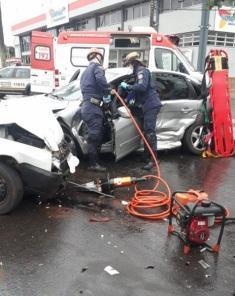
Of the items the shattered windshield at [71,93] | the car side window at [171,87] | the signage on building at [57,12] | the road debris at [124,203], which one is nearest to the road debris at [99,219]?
the road debris at [124,203]

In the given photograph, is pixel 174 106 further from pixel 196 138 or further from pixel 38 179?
pixel 38 179

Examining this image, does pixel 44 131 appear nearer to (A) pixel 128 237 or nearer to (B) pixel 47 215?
(B) pixel 47 215

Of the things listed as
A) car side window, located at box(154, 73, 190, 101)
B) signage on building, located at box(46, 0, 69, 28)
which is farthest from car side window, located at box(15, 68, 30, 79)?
signage on building, located at box(46, 0, 69, 28)

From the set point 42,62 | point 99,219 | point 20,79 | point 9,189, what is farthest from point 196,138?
point 20,79

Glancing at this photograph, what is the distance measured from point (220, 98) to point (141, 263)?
4.84 metres

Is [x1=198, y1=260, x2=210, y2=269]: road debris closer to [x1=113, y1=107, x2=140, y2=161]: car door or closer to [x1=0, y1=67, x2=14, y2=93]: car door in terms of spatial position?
[x1=113, y1=107, x2=140, y2=161]: car door

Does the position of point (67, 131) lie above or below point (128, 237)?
above

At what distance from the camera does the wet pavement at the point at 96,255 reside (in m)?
3.37

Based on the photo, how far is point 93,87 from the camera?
632 cm

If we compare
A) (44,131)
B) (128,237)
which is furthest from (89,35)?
(128,237)

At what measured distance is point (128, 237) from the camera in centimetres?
432

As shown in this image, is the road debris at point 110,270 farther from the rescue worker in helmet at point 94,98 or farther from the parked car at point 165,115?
the parked car at point 165,115

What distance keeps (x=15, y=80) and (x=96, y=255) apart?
14.8m

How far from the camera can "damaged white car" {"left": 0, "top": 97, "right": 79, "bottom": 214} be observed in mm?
4609
